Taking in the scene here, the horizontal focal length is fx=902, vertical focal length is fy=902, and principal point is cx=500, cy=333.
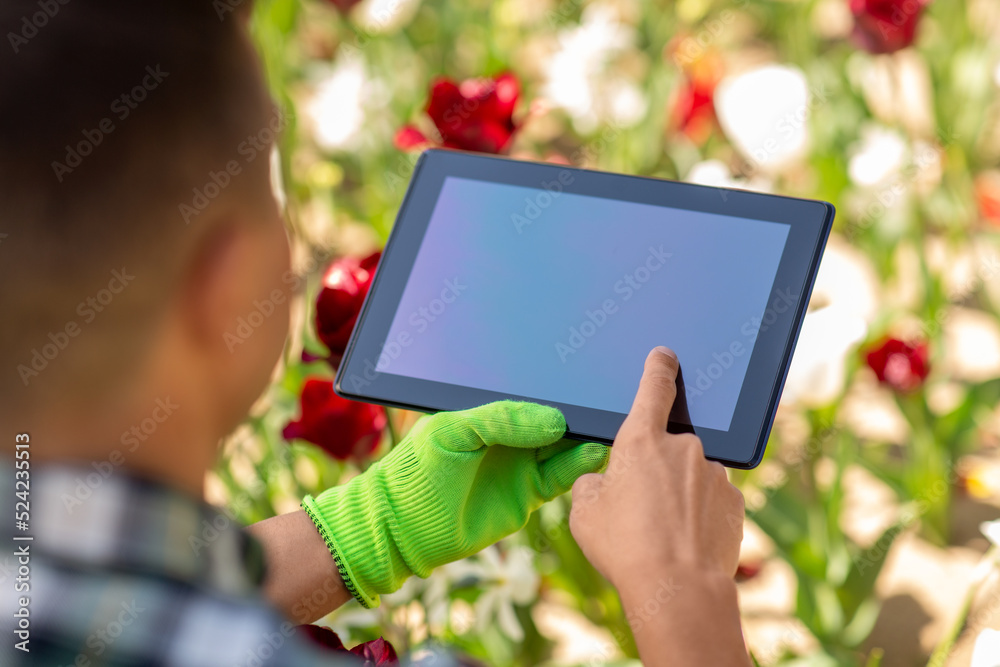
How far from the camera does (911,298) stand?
140 cm

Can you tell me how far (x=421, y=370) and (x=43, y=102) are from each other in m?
0.34

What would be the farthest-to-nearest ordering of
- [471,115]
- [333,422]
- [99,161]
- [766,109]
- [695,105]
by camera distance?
1. [695,105]
2. [766,109]
3. [471,115]
4. [333,422]
5. [99,161]

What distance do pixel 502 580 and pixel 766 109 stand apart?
0.65m

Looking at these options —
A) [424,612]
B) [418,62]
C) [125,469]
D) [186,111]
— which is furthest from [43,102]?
[418,62]

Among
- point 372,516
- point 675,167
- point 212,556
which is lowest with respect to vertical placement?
point 675,167

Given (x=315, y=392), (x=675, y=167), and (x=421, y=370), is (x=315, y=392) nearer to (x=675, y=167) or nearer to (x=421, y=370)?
(x=421, y=370)

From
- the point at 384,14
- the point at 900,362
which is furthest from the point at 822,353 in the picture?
the point at 384,14

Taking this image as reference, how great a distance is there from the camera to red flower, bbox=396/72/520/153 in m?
0.96

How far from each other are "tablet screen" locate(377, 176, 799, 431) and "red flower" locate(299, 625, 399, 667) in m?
0.20

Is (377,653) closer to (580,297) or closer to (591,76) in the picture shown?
(580,297)

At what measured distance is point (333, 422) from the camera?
0.83m

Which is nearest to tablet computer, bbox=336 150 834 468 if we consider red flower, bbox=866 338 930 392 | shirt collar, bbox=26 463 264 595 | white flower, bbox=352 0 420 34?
shirt collar, bbox=26 463 264 595

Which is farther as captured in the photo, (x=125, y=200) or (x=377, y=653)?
(x=377, y=653)

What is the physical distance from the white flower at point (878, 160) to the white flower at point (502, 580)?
713 millimetres
